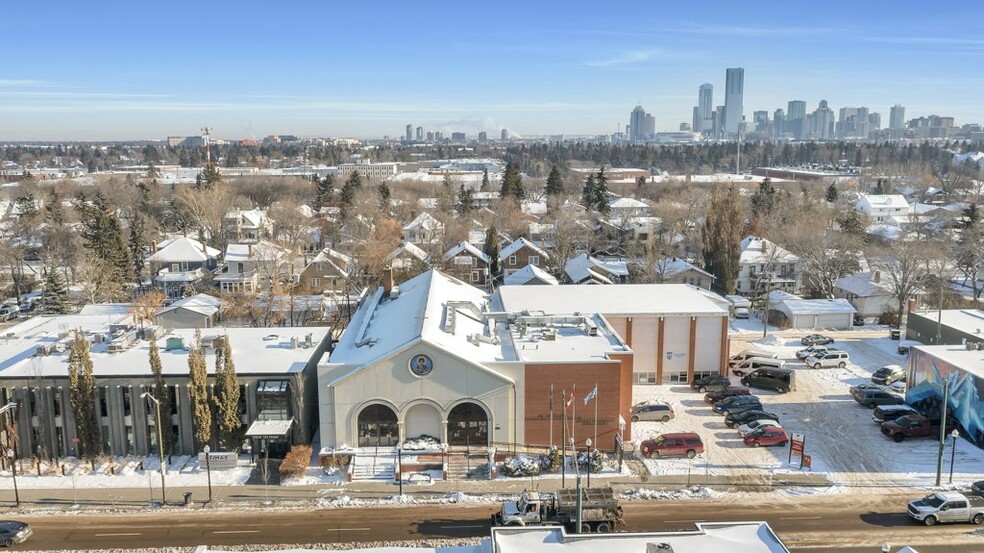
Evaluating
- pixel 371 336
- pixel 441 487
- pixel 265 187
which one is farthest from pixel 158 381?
pixel 265 187

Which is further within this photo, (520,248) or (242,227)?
(242,227)

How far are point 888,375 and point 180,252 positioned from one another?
58.6 metres

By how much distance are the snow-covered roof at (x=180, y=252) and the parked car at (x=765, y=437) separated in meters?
53.6

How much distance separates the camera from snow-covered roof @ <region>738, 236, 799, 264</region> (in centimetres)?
6531

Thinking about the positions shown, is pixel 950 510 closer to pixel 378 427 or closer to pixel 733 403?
pixel 733 403

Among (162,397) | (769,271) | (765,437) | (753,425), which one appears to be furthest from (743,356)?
(162,397)

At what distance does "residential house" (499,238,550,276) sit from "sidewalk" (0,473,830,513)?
137 feet

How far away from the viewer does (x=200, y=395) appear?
101ft

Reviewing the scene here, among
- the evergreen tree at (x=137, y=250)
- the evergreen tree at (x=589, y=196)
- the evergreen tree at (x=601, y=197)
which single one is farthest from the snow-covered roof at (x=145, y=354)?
the evergreen tree at (x=589, y=196)

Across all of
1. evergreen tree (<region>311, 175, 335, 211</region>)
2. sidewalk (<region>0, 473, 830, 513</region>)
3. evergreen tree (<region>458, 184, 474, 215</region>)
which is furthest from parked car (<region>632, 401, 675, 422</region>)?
evergreen tree (<region>311, 175, 335, 211</region>)

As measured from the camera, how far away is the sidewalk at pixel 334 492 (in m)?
27.6

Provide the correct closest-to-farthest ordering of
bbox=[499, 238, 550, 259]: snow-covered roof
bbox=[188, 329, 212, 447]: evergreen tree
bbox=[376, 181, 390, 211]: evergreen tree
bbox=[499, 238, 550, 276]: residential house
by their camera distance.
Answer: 1. bbox=[188, 329, 212, 447]: evergreen tree
2. bbox=[499, 238, 550, 259]: snow-covered roof
3. bbox=[499, 238, 550, 276]: residential house
4. bbox=[376, 181, 390, 211]: evergreen tree

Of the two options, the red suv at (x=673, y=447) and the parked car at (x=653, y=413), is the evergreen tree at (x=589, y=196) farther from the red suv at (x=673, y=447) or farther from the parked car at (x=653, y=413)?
the red suv at (x=673, y=447)

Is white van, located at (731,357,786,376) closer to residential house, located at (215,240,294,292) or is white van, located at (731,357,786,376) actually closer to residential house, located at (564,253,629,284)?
residential house, located at (564,253,629,284)
